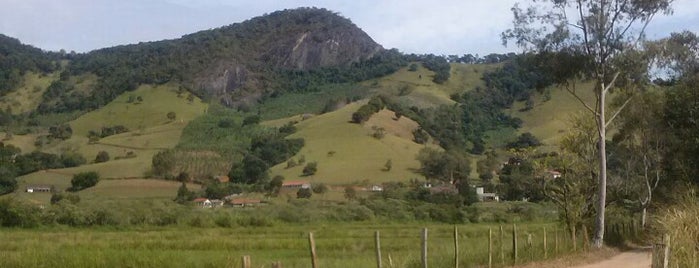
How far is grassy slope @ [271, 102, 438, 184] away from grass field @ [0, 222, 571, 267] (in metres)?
28.9

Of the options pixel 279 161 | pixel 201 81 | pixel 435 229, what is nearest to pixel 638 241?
pixel 435 229

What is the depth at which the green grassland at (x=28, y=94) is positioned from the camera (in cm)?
14012

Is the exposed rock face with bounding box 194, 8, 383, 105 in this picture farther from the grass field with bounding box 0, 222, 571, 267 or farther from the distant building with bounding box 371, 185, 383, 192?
the grass field with bounding box 0, 222, 571, 267

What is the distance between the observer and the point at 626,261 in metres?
23.7

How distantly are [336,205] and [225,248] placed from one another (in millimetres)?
27036

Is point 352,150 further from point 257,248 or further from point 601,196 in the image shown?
point 601,196

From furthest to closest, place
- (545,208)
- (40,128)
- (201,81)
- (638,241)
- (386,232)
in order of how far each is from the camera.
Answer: (201,81)
(40,128)
(545,208)
(386,232)
(638,241)

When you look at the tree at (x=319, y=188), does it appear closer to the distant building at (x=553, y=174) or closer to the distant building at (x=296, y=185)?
the distant building at (x=296, y=185)

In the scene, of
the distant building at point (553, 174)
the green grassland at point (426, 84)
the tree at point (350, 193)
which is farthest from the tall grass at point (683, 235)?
the green grassland at point (426, 84)

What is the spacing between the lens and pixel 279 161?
3693 inches

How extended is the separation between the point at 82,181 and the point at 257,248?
48.0 m

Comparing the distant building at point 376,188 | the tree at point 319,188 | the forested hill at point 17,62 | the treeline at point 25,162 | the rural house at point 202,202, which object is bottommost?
the rural house at point 202,202

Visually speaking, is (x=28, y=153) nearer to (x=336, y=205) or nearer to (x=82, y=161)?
(x=82, y=161)

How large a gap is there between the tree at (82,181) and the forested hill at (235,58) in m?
61.5
